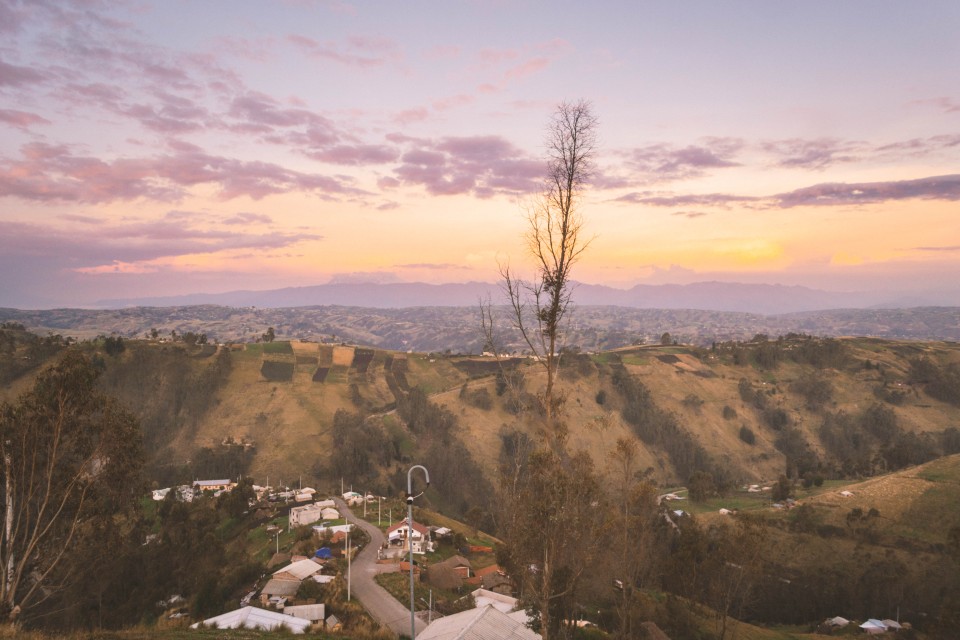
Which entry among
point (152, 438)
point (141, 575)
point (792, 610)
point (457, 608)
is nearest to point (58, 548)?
point (141, 575)

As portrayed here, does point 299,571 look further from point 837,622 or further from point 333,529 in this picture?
point 837,622

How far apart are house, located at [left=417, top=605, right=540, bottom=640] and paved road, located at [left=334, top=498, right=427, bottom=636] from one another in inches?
261

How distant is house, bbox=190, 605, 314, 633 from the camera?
69.1 feet

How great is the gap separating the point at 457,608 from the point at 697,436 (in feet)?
289

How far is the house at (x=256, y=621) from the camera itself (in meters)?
21.0

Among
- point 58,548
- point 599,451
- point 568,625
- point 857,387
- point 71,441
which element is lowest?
point 599,451

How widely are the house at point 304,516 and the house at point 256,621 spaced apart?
32.4m

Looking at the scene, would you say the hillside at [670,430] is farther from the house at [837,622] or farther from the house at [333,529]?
the house at [333,529]

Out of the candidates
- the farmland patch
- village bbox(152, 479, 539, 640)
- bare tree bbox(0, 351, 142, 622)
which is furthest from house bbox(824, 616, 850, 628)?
the farmland patch

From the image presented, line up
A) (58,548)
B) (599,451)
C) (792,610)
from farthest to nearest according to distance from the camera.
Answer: (599,451)
(792,610)
(58,548)

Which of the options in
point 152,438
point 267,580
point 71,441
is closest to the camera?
point 71,441

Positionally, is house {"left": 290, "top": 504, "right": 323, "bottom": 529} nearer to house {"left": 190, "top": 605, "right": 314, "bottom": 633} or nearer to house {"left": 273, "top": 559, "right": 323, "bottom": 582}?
house {"left": 273, "top": 559, "right": 323, "bottom": 582}

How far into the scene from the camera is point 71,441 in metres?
15.2

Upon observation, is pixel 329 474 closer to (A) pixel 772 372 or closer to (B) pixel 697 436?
(B) pixel 697 436
